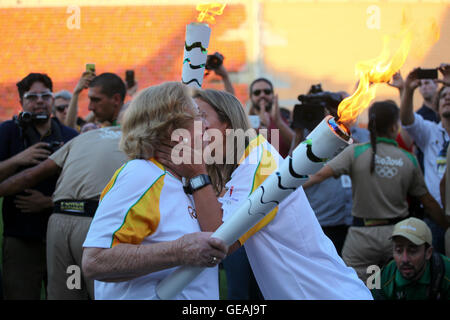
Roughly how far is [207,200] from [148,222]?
252 millimetres

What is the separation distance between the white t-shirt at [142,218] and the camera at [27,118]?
8.76ft

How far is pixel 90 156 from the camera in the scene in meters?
3.98

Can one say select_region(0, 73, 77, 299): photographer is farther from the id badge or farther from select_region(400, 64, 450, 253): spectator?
select_region(400, 64, 450, 253): spectator

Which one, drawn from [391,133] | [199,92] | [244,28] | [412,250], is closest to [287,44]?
[244,28]

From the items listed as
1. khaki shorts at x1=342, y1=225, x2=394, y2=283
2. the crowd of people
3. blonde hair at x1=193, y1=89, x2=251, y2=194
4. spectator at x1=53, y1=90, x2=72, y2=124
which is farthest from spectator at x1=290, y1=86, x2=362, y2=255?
spectator at x1=53, y1=90, x2=72, y2=124

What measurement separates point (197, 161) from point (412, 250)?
231 cm

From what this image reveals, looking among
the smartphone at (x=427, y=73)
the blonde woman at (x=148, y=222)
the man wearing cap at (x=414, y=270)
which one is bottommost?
the man wearing cap at (x=414, y=270)

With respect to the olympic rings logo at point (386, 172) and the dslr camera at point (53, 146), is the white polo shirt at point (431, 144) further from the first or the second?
the dslr camera at point (53, 146)

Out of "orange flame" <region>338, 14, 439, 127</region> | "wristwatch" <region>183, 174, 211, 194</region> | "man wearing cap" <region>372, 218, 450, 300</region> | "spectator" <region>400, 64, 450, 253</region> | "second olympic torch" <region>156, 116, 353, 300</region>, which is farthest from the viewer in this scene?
"spectator" <region>400, 64, 450, 253</region>

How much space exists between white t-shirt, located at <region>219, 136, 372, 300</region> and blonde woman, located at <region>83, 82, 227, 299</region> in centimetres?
20

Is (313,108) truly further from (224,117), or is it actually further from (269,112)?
(224,117)

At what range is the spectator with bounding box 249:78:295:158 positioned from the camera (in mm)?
5273

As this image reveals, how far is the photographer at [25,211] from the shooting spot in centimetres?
439

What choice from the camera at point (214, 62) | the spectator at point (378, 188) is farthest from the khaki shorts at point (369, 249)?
the camera at point (214, 62)
